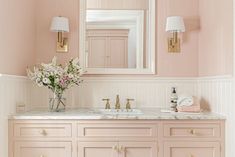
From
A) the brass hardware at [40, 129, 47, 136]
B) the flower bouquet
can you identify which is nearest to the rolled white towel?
the flower bouquet

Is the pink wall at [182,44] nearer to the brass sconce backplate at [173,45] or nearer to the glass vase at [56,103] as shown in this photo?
the brass sconce backplate at [173,45]

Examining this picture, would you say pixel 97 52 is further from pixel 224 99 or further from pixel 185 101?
pixel 224 99

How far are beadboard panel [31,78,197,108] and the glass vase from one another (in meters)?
0.16

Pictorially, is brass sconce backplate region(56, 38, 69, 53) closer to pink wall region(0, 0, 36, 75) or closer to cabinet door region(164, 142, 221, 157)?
pink wall region(0, 0, 36, 75)

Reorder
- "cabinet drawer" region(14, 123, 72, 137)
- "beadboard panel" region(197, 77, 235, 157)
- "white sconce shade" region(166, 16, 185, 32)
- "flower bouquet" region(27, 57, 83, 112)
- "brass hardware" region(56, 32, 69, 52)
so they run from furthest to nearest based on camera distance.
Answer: "brass hardware" region(56, 32, 69, 52)
"white sconce shade" region(166, 16, 185, 32)
"flower bouquet" region(27, 57, 83, 112)
"cabinet drawer" region(14, 123, 72, 137)
"beadboard panel" region(197, 77, 235, 157)

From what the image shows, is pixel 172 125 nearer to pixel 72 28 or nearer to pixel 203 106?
pixel 203 106

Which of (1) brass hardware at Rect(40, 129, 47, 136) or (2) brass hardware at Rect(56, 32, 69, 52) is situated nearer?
(1) brass hardware at Rect(40, 129, 47, 136)

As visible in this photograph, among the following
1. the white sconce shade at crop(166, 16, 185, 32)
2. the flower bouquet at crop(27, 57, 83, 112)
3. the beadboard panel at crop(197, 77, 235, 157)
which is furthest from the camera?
the white sconce shade at crop(166, 16, 185, 32)

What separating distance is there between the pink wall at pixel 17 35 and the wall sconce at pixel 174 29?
48.0 inches

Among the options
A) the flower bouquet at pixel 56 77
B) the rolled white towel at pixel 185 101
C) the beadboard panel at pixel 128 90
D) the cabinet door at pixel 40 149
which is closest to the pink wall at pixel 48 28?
the flower bouquet at pixel 56 77

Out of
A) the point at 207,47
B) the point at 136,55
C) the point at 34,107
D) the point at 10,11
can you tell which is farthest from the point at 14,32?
the point at 207,47

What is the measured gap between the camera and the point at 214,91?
251 cm

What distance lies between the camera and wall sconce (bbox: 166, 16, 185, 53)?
2793 mm

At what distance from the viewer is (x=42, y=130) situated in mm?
2314
